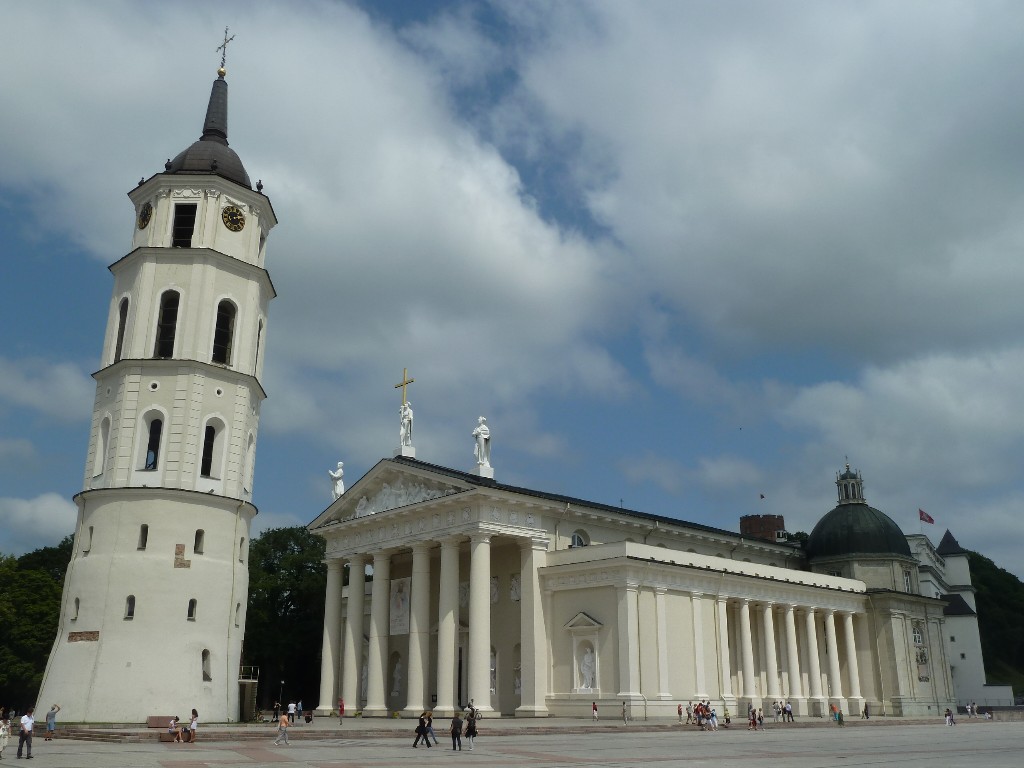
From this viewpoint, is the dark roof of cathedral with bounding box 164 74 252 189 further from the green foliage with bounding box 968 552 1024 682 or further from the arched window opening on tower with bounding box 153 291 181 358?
the green foliage with bounding box 968 552 1024 682

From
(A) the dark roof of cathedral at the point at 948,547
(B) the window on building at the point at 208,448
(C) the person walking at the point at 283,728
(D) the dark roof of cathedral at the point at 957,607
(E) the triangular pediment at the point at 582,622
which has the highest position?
(A) the dark roof of cathedral at the point at 948,547

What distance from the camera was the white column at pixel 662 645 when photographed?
41531 millimetres

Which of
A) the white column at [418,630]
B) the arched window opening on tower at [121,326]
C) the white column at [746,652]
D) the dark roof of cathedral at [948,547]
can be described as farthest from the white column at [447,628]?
the dark roof of cathedral at [948,547]

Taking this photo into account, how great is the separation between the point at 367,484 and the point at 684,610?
1815 centimetres

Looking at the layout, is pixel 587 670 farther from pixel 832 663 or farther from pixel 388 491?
pixel 832 663

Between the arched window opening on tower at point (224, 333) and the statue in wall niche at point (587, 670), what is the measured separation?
20712 millimetres

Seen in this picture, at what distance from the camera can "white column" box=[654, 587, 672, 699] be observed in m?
41.5

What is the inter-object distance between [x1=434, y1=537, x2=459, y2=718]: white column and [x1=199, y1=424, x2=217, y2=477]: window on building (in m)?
11.8

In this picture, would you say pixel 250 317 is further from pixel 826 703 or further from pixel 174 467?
pixel 826 703

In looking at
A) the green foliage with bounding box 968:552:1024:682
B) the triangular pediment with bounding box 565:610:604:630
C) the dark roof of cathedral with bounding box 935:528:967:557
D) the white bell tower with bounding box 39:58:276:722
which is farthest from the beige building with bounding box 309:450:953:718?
the green foliage with bounding box 968:552:1024:682

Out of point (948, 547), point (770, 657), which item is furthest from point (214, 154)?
point (948, 547)

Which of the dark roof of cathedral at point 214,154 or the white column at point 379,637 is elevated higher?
the dark roof of cathedral at point 214,154

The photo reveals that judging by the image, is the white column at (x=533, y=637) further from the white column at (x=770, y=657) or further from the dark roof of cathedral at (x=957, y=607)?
the dark roof of cathedral at (x=957, y=607)

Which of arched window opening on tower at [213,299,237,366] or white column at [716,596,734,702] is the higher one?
arched window opening on tower at [213,299,237,366]
